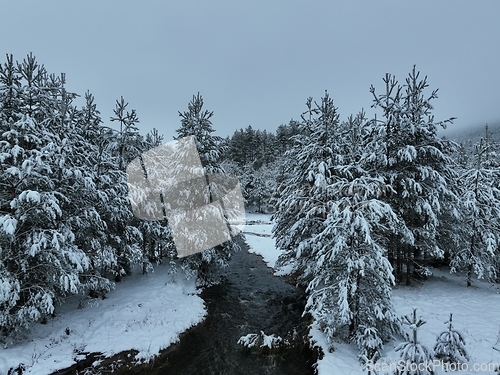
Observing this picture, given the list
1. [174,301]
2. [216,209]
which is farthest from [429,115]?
[174,301]

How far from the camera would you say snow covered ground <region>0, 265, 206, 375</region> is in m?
9.06

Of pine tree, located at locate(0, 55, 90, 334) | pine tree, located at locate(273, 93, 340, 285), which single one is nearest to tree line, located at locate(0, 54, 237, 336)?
pine tree, located at locate(0, 55, 90, 334)

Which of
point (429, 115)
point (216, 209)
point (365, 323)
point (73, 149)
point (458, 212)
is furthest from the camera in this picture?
point (216, 209)

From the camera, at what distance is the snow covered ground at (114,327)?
9.06 m

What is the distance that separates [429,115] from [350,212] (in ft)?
28.2

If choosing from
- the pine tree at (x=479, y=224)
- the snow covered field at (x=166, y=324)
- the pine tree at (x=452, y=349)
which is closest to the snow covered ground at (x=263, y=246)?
the snow covered field at (x=166, y=324)

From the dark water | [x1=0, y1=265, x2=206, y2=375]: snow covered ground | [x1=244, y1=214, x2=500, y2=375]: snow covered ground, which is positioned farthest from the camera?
the dark water

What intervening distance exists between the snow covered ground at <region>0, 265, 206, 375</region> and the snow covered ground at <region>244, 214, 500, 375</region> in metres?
6.20

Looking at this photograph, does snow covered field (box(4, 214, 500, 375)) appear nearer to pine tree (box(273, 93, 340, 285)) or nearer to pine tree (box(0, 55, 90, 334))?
pine tree (box(0, 55, 90, 334))

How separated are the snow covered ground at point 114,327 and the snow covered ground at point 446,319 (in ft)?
20.3

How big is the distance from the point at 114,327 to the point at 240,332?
5.30 metres

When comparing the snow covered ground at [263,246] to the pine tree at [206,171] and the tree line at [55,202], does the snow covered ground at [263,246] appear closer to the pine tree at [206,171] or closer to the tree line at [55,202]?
the pine tree at [206,171]

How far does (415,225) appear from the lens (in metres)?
13.7

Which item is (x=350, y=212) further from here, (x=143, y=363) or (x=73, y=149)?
(x=73, y=149)
